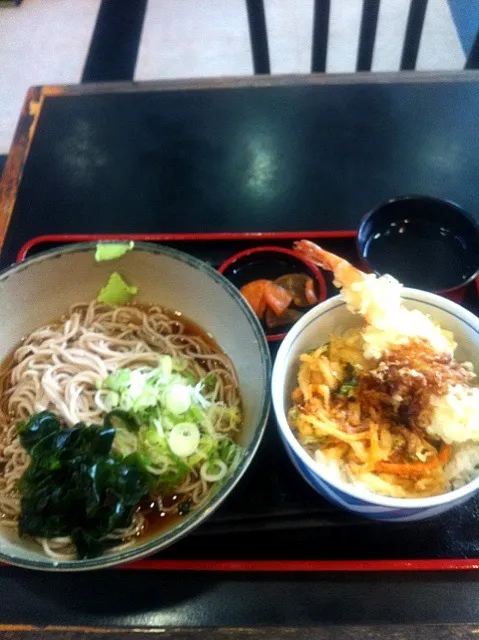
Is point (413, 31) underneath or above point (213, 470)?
above

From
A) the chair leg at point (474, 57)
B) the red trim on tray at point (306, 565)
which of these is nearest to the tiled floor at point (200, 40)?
the chair leg at point (474, 57)

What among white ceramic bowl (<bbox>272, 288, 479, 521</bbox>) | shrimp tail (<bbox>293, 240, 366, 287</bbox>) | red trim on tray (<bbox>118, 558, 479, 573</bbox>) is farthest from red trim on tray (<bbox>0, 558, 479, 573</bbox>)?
shrimp tail (<bbox>293, 240, 366, 287</bbox>)

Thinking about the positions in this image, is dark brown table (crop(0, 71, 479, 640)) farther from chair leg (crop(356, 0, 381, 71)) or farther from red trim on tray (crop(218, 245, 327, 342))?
chair leg (crop(356, 0, 381, 71))

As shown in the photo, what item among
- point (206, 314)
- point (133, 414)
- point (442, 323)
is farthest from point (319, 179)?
point (133, 414)

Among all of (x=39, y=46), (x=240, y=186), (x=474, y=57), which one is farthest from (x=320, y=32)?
(x=39, y=46)

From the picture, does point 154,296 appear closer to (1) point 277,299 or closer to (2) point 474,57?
(1) point 277,299

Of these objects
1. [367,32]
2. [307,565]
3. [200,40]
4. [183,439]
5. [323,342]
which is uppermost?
[367,32]
